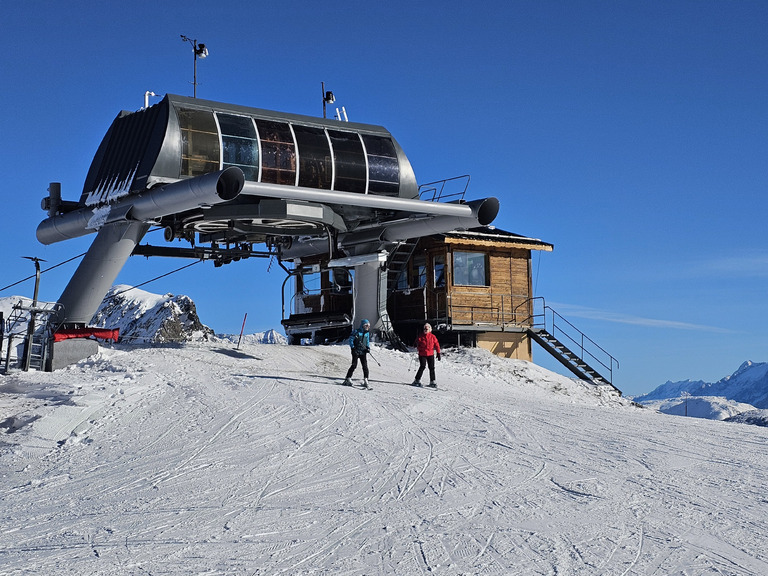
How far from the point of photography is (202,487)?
10031 mm

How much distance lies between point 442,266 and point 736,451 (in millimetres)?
19067

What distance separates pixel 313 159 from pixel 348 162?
1081 mm

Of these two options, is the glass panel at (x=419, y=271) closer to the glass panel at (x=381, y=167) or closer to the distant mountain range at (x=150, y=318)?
the distant mountain range at (x=150, y=318)

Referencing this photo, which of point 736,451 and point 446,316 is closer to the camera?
point 736,451

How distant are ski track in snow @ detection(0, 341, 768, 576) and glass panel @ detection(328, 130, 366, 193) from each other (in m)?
6.76

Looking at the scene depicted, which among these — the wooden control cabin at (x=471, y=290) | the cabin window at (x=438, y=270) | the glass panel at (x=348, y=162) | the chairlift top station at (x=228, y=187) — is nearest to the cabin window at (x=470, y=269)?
the wooden control cabin at (x=471, y=290)

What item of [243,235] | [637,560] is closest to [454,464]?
[637,560]

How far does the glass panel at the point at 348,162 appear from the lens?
22.5m

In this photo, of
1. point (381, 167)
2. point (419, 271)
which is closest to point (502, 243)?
point (419, 271)

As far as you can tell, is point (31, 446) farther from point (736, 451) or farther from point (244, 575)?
point (736, 451)

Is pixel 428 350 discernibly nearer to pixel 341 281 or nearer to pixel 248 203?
pixel 248 203

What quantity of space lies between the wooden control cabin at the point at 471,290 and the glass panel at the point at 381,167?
245 inches

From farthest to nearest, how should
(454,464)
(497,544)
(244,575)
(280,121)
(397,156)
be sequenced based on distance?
(397,156) < (280,121) < (454,464) < (497,544) < (244,575)

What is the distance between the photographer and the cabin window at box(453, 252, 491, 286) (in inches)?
1212
